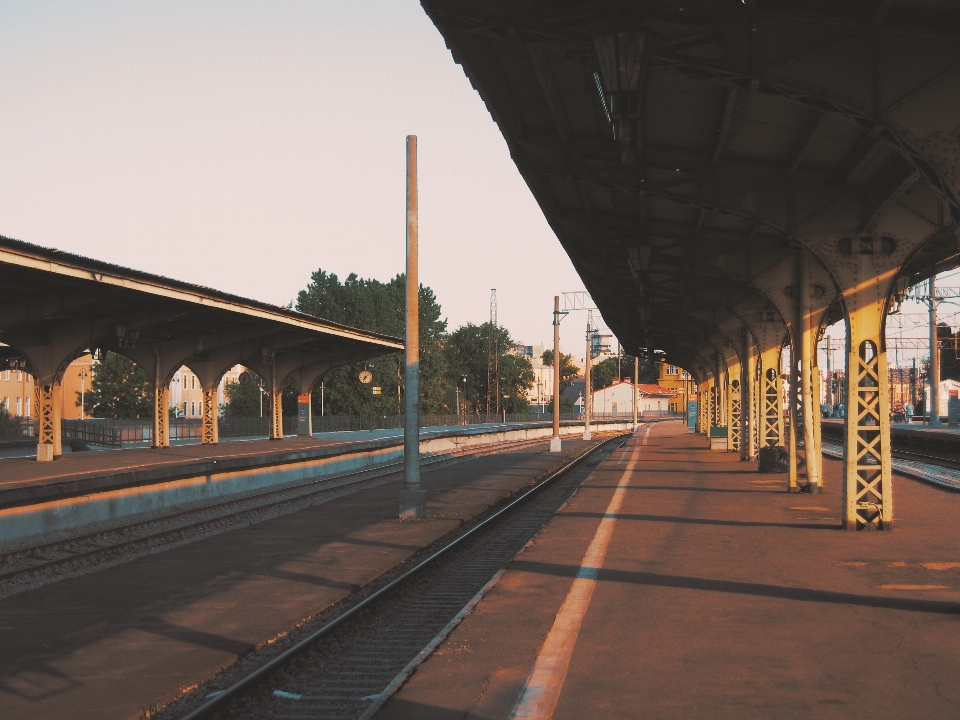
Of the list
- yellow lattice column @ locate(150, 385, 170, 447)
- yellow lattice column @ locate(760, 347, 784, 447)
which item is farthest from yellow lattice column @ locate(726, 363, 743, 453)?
yellow lattice column @ locate(150, 385, 170, 447)

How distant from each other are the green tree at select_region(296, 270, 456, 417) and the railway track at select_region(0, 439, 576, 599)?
237 feet

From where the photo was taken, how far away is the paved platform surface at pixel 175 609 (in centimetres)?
730

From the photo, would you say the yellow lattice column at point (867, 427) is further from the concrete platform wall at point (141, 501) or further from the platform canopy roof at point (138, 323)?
the platform canopy roof at point (138, 323)

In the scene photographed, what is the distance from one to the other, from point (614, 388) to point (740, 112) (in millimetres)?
151260

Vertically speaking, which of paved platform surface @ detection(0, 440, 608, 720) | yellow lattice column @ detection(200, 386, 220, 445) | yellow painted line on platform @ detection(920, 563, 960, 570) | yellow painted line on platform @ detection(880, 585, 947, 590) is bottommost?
paved platform surface @ detection(0, 440, 608, 720)

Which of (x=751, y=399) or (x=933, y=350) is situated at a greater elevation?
(x=933, y=350)

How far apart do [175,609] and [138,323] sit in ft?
83.1

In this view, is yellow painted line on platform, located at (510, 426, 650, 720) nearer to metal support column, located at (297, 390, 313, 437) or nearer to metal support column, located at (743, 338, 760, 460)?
metal support column, located at (743, 338, 760, 460)

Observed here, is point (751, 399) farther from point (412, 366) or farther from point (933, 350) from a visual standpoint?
point (933, 350)

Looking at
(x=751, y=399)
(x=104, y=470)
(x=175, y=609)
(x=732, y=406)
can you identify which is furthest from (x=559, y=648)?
(x=732, y=406)

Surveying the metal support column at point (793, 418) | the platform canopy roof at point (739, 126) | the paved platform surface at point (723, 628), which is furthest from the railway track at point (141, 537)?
the metal support column at point (793, 418)

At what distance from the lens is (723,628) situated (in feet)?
28.9

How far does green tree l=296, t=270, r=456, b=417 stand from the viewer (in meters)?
99.9

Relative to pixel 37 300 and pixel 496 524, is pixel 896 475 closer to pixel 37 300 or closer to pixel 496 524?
pixel 496 524
